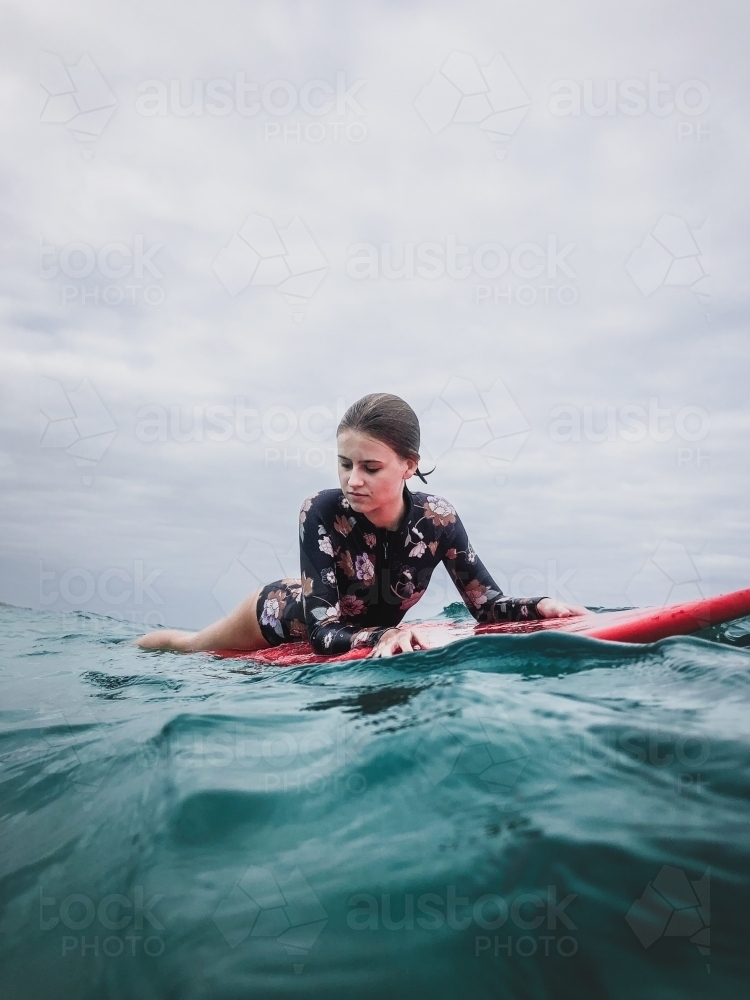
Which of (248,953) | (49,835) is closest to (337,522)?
(49,835)

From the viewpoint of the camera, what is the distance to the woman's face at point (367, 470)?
319 centimetres

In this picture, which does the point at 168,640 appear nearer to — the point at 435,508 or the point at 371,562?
the point at 371,562

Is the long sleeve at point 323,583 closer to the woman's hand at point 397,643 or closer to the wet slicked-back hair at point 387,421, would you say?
the woman's hand at point 397,643

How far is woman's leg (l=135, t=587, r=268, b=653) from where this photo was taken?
13.7 ft

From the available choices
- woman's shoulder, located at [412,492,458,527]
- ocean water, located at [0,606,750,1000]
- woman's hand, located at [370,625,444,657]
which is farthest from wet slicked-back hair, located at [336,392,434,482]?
ocean water, located at [0,606,750,1000]

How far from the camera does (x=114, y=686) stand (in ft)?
10.3

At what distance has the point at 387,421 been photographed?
320cm

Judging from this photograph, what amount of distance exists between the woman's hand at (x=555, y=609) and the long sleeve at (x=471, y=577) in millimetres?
288

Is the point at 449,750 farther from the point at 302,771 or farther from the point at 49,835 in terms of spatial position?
the point at 49,835

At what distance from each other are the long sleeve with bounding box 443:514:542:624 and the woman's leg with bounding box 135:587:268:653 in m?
1.30

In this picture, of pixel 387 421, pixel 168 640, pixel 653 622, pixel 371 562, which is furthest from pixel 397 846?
pixel 168 640

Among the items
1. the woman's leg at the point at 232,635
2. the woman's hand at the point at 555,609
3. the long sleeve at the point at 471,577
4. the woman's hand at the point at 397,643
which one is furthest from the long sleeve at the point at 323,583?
the woman's hand at the point at 555,609

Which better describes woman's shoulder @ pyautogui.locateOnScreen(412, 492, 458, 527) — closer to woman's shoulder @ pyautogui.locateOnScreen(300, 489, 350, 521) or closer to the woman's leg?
woman's shoulder @ pyautogui.locateOnScreen(300, 489, 350, 521)

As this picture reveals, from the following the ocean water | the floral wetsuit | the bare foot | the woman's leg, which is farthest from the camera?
the bare foot
